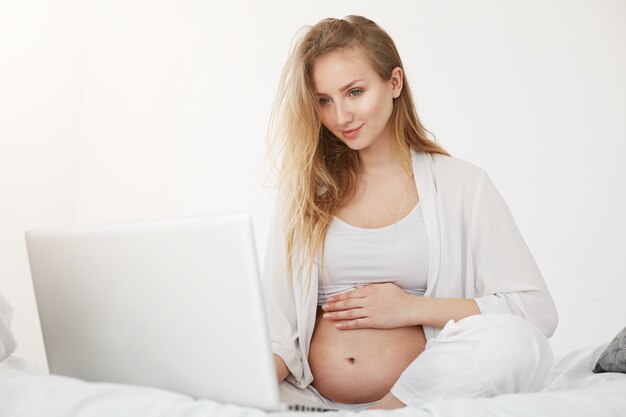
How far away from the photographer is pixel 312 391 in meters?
1.79

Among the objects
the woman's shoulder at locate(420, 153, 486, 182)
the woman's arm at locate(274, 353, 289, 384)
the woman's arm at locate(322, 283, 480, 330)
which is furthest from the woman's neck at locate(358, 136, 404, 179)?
the woman's arm at locate(274, 353, 289, 384)

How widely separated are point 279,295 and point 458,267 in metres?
0.46

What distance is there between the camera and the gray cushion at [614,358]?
1.61 metres

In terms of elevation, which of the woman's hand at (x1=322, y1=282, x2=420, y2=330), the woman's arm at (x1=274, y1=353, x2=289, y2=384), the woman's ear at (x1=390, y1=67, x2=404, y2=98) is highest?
the woman's ear at (x1=390, y1=67, x2=404, y2=98)

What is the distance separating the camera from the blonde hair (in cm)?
186

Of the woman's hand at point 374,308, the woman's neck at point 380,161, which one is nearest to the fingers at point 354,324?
the woman's hand at point 374,308

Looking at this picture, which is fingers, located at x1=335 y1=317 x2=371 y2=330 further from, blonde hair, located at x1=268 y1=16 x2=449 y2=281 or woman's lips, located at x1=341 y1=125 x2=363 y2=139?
woman's lips, located at x1=341 y1=125 x2=363 y2=139

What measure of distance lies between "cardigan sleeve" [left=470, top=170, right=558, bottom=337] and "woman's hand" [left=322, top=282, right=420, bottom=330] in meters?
0.17

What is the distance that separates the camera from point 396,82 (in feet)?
6.36

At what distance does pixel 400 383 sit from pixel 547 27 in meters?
2.35

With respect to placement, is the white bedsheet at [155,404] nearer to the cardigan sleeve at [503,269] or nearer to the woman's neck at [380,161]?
the cardigan sleeve at [503,269]

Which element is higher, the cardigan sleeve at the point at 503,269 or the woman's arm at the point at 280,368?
the cardigan sleeve at the point at 503,269

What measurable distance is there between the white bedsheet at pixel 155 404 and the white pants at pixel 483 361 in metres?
0.16

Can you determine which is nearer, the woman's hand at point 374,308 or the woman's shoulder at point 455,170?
the woman's hand at point 374,308
